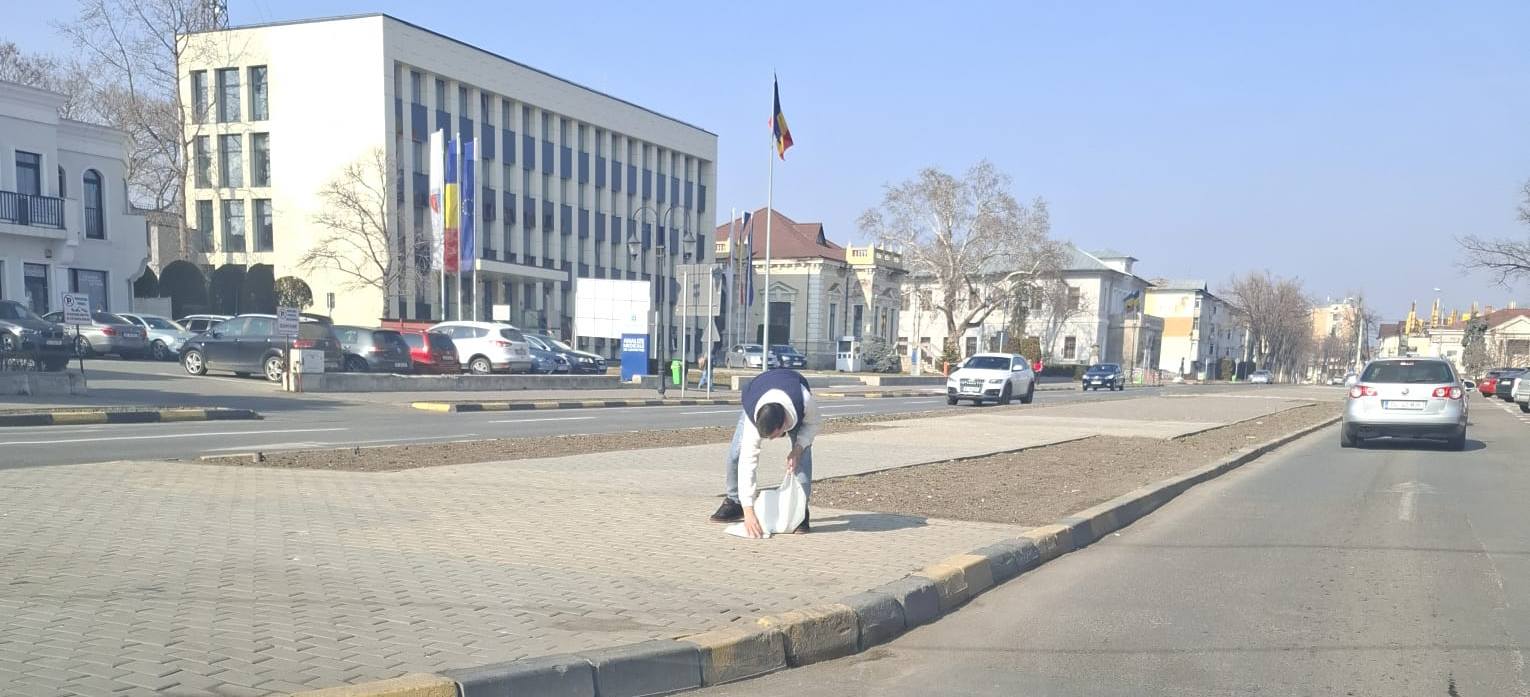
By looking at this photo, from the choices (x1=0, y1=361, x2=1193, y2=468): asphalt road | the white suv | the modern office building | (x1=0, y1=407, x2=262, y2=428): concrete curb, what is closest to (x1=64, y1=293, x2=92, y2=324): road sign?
(x1=0, y1=361, x2=1193, y2=468): asphalt road

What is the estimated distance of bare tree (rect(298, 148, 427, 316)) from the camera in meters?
46.8

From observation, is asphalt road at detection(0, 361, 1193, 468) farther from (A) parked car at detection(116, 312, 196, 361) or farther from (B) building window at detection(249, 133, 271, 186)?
(B) building window at detection(249, 133, 271, 186)

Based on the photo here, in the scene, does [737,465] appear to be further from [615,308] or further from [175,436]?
[615,308]

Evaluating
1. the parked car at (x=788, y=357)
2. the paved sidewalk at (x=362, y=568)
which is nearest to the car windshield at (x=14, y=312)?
the paved sidewalk at (x=362, y=568)

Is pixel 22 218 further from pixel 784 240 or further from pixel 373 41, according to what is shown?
pixel 784 240

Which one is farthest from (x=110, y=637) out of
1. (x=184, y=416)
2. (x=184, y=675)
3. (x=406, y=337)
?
(x=406, y=337)

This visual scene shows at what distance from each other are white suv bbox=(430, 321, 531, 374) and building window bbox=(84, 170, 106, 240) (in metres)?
15.0

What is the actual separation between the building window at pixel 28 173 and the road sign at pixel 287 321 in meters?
17.4

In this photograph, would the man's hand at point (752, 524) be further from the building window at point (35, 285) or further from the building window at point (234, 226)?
the building window at point (234, 226)

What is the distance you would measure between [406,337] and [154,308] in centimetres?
2408

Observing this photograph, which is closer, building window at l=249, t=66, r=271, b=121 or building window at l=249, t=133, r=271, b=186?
building window at l=249, t=66, r=271, b=121

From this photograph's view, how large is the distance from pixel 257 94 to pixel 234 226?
7.17m

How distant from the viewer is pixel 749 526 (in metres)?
7.09

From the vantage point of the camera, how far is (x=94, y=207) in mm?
35625
